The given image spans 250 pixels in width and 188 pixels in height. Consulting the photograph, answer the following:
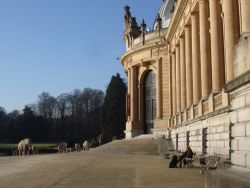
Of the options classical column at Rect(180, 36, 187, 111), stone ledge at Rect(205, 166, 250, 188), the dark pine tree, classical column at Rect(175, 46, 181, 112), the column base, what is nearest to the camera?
stone ledge at Rect(205, 166, 250, 188)

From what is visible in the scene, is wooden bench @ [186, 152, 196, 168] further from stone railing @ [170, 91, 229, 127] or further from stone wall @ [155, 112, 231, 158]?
stone railing @ [170, 91, 229, 127]

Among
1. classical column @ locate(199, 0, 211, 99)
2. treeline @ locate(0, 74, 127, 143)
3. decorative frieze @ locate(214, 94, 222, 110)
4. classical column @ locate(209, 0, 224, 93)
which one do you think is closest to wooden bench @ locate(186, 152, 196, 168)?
decorative frieze @ locate(214, 94, 222, 110)

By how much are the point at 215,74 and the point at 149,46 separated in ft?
81.7

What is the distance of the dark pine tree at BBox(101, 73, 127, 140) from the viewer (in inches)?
3115

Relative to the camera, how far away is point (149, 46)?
49.8 meters

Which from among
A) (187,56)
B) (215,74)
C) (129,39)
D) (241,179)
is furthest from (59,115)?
(241,179)

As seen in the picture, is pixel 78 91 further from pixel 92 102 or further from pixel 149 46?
pixel 149 46

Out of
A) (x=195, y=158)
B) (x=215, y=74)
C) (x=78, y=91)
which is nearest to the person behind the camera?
(x=195, y=158)

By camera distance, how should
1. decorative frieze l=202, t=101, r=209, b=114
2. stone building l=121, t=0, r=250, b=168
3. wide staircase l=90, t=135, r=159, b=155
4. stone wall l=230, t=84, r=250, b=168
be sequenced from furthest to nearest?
wide staircase l=90, t=135, r=159, b=155 < decorative frieze l=202, t=101, r=209, b=114 < stone building l=121, t=0, r=250, b=168 < stone wall l=230, t=84, r=250, b=168

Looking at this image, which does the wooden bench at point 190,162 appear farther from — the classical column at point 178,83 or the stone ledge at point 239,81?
the classical column at point 178,83

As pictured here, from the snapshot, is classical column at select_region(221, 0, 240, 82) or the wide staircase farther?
the wide staircase

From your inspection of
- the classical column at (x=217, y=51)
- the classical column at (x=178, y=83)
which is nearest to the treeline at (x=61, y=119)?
the classical column at (x=178, y=83)

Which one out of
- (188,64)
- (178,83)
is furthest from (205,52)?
(178,83)

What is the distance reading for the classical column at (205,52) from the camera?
28250mm
